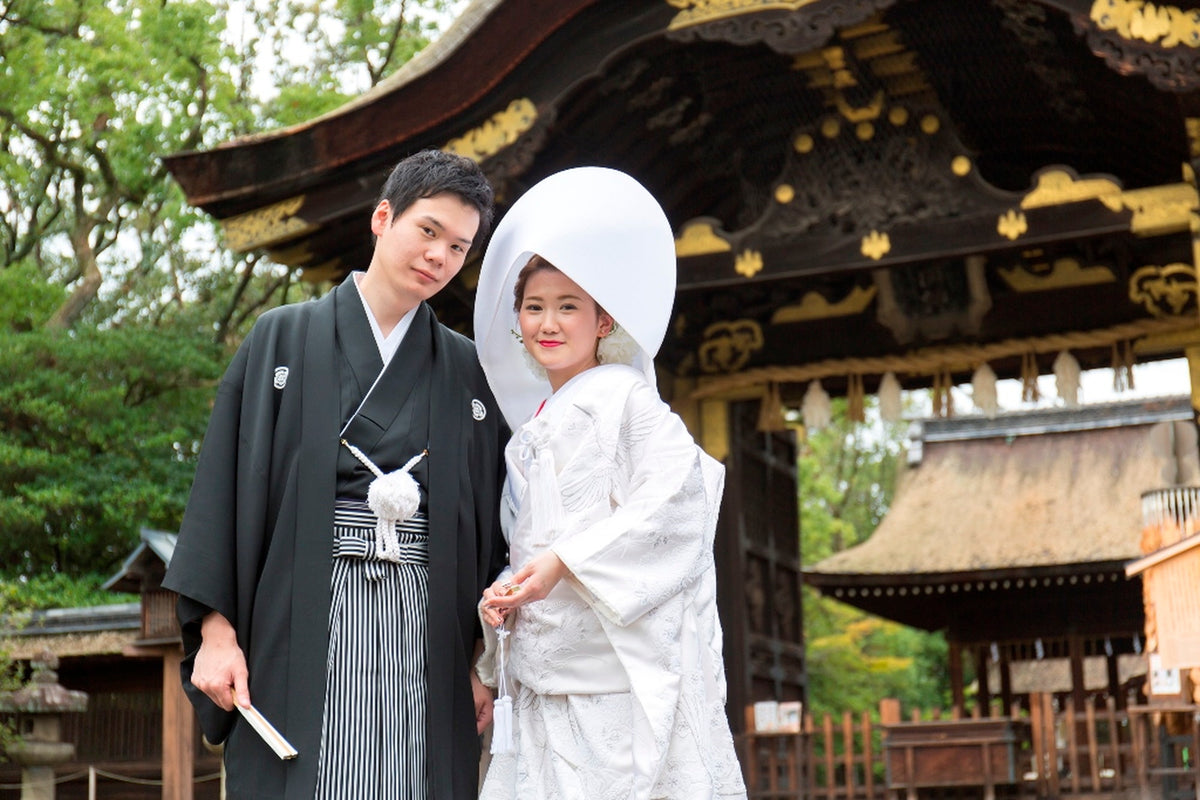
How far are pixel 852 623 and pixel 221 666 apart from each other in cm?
1787

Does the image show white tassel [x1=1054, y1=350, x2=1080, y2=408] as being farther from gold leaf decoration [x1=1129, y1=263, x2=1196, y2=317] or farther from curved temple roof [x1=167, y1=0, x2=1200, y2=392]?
gold leaf decoration [x1=1129, y1=263, x2=1196, y2=317]

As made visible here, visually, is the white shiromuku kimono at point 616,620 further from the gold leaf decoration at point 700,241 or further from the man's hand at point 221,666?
the gold leaf decoration at point 700,241

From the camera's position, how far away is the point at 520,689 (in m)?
2.80

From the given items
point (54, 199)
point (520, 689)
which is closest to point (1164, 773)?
point (520, 689)

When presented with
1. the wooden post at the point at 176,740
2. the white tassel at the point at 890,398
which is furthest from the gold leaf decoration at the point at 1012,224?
the wooden post at the point at 176,740

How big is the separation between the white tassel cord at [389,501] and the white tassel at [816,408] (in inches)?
208

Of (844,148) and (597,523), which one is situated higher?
(844,148)

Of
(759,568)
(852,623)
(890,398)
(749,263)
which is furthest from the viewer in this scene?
(852,623)

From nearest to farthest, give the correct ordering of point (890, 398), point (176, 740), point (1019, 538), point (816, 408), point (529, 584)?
point (529, 584) → point (176, 740) → point (890, 398) → point (816, 408) → point (1019, 538)

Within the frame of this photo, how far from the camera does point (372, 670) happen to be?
107 inches

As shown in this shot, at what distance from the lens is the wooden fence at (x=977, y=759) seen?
782 centimetres

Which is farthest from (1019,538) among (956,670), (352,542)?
(352,542)

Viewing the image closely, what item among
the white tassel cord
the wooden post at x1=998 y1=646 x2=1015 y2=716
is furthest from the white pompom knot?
the wooden post at x1=998 y1=646 x2=1015 y2=716

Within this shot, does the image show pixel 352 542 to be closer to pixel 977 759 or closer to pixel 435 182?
pixel 435 182
